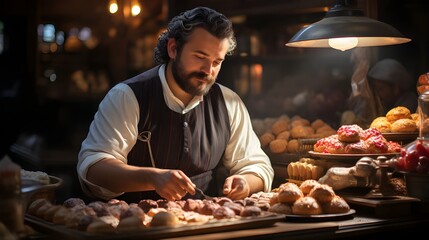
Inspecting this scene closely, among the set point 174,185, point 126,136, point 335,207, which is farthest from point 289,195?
point 126,136

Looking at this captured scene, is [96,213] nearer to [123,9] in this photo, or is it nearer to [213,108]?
[213,108]

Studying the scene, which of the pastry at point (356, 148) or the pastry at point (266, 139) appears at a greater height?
the pastry at point (356, 148)

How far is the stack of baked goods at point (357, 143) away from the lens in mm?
3588

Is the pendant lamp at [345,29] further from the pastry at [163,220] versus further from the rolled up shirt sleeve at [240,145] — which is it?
the pastry at [163,220]

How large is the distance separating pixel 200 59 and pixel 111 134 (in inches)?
23.9

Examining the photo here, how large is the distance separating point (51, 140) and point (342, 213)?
4.81m

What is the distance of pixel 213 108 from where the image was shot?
13.3ft

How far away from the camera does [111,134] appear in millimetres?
3648

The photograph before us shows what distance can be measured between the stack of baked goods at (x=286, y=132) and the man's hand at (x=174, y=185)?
6.06 ft

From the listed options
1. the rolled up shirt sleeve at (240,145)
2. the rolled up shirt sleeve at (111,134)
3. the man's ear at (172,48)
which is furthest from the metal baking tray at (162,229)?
the man's ear at (172,48)

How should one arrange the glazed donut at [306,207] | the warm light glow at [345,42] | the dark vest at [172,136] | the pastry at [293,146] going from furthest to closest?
the pastry at [293,146]
the dark vest at [172,136]
the warm light glow at [345,42]
the glazed donut at [306,207]

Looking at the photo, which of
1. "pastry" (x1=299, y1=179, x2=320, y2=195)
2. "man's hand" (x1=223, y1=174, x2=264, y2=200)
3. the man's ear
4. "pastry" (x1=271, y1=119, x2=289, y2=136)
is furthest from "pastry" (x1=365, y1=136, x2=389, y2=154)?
"pastry" (x1=271, y1=119, x2=289, y2=136)

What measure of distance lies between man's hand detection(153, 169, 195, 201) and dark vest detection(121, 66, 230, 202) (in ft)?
2.09

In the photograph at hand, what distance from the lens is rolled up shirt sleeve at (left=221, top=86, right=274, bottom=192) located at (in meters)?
4.05
